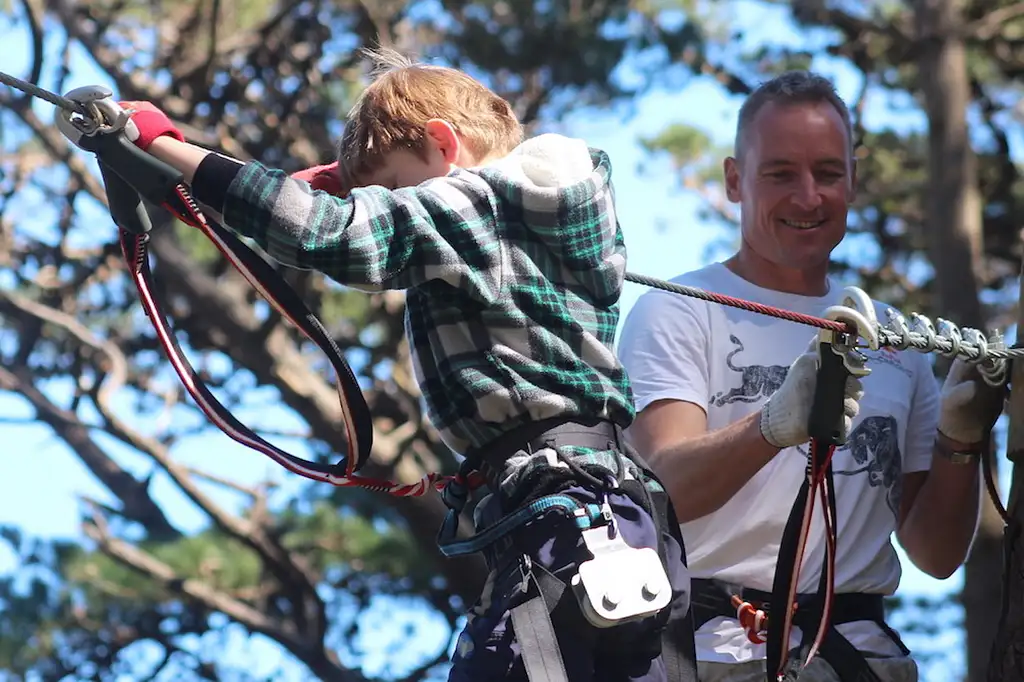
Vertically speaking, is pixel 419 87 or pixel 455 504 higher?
pixel 419 87

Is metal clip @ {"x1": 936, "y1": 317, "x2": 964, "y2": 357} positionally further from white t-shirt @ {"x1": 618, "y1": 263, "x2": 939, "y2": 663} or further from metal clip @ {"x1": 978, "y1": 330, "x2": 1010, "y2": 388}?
white t-shirt @ {"x1": 618, "y1": 263, "x2": 939, "y2": 663}

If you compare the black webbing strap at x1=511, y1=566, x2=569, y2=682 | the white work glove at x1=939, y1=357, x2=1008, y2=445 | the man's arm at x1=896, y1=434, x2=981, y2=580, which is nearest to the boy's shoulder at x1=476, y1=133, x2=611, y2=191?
the black webbing strap at x1=511, y1=566, x2=569, y2=682

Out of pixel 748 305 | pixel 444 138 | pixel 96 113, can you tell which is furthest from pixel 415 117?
pixel 748 305

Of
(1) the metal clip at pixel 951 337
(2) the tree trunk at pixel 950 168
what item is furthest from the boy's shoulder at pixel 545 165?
(2) the tree trunk at pixel 950 168

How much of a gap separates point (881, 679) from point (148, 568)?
5.05 meters

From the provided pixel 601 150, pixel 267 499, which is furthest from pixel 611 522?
pixel 267 499

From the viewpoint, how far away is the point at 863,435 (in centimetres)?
264

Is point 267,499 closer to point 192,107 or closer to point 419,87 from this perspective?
point 192,107

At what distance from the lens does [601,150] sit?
2.20m

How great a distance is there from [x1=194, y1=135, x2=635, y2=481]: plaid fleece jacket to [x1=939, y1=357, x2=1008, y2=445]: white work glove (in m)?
0.79

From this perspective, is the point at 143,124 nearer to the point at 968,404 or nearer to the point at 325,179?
the point at 325,179

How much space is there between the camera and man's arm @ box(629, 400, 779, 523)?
94.9 inches

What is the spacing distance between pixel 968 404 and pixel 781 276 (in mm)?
447

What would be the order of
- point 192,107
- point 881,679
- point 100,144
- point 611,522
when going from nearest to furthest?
point 100,144 → point 611,522 → point 881,679 → point 192,107
